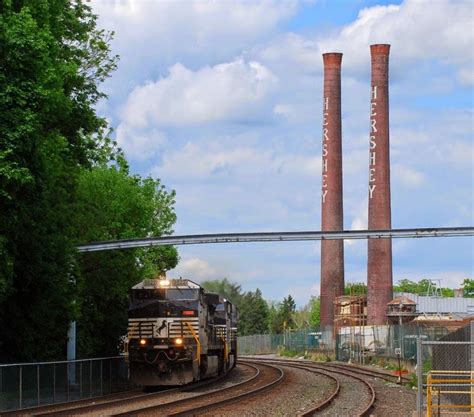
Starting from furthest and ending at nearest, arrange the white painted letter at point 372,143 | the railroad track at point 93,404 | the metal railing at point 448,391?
the white painted letter at point 372,143 → the railroad track at point 93,404 → the metal railing at point 448,391

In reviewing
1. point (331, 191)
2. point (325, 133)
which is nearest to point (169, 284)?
point (331, 191)

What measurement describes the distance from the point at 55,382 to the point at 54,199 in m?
8.26

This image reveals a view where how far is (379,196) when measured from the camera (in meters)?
90.3

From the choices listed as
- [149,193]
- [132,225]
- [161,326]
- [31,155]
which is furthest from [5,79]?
[149,193]

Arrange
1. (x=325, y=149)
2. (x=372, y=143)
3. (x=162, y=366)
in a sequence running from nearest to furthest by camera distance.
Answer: (x=162, y=366) < (x=372, y=143) < (x=325, y=149)

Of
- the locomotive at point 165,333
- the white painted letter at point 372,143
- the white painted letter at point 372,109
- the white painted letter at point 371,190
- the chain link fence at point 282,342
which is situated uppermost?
the white painted letter at point 372,109

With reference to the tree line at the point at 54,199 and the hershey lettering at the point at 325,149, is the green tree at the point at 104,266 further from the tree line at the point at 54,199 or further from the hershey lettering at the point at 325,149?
the hershey lettering at the point at 325,149

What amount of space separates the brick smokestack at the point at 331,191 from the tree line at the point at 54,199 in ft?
129

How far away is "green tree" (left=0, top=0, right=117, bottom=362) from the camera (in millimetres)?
28562

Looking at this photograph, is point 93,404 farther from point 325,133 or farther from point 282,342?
point 282,342

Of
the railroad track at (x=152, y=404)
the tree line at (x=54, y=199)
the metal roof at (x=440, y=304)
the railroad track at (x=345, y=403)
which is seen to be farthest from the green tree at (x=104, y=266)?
the metal roof at (x=440, y=304)

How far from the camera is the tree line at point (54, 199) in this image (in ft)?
94.6

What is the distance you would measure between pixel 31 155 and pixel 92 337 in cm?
1754

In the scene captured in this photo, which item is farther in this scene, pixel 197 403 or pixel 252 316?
pixel 252 316
